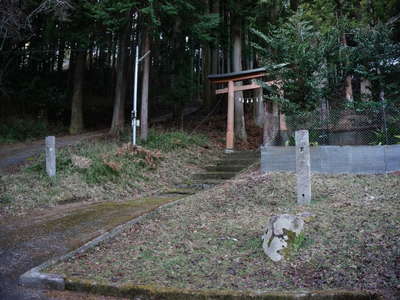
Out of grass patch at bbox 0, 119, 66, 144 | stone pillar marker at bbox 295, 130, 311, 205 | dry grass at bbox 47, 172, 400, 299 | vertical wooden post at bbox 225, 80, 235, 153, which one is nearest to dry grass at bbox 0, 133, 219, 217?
vertical wooden post at bbox 225, 80, 235, 153

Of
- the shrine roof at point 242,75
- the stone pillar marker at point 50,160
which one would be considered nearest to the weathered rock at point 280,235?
the stone pillar marker at point 50,160

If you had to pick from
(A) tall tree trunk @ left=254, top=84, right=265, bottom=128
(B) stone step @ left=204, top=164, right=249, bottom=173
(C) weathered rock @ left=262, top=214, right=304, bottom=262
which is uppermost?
(A) tall tree trunk @ left=254, top=84, right=265, bottom=128

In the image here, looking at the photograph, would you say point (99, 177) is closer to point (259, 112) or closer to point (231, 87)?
point (231, 87)

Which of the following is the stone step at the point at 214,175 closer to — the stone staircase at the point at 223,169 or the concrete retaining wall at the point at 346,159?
the stone staircase at the point at 223,169

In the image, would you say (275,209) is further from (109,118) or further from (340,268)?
(109,118)

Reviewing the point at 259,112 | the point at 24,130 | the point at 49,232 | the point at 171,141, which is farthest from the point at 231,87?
the point at 24,130

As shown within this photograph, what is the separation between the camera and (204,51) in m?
20.0

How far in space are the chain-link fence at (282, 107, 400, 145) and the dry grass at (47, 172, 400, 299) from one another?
252cm

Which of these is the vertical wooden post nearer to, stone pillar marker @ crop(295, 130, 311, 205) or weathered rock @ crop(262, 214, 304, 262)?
stone pillar marker @ crop(295, 130, 311, 205)

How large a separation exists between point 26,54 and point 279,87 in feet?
44.3

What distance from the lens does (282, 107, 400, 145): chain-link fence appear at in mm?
9203

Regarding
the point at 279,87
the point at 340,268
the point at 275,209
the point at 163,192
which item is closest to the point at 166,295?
the point at 340,268

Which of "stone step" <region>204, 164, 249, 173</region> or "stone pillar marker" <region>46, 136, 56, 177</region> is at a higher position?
"stone pillar marker" <region>46, 136, 56, 177</region>

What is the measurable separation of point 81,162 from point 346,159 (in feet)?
21.1
